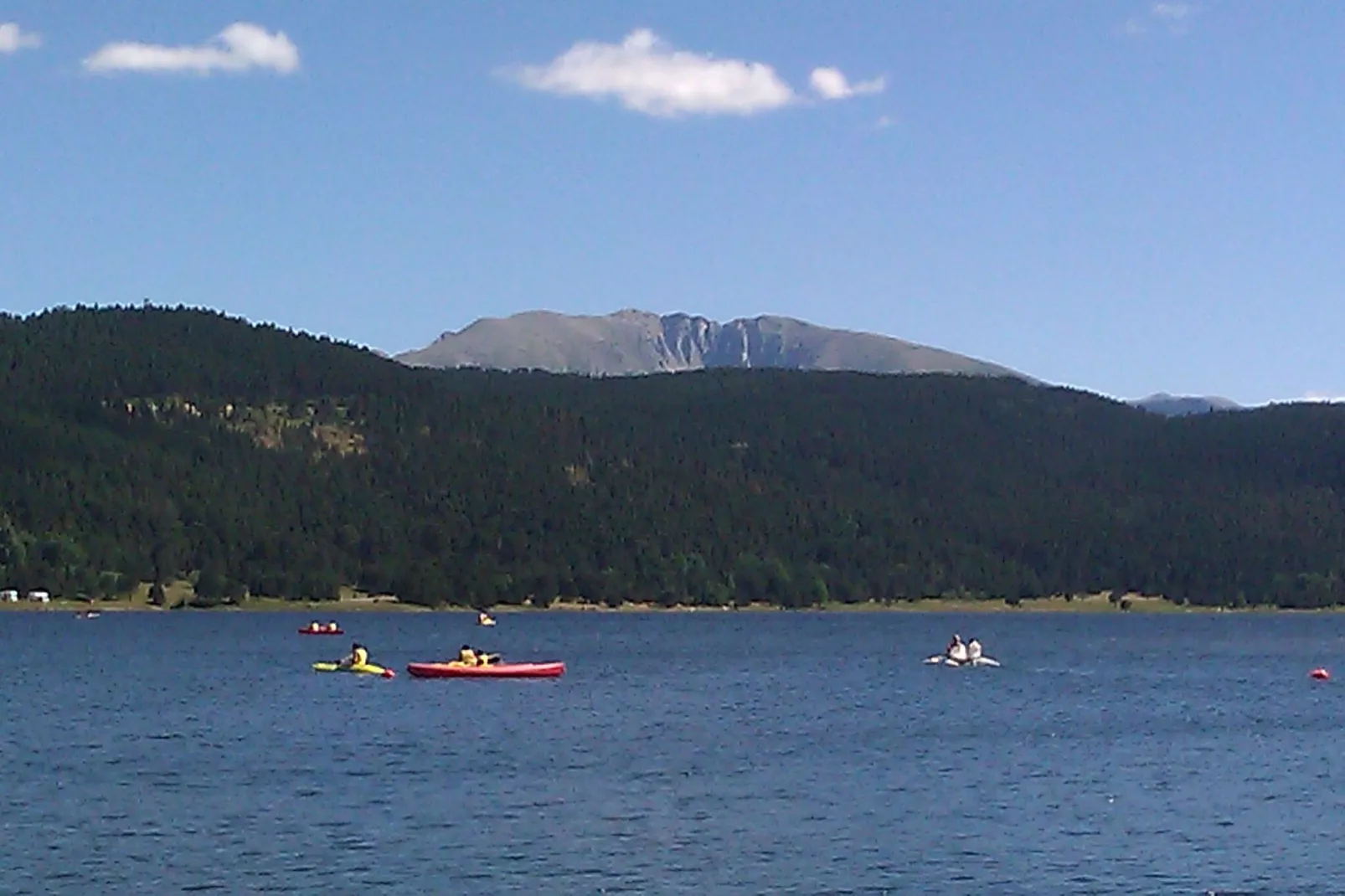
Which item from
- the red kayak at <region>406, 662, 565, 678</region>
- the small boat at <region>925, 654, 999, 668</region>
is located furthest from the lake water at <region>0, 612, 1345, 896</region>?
Answer: the small boat at <region>925, 654, 999, 668</region>

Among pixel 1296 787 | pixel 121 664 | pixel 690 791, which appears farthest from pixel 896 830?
pixel 121 664

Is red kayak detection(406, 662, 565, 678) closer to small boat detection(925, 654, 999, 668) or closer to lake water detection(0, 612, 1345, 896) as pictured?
lake water detection(0, 612, 1345, 896)

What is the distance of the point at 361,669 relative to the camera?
6388 inches

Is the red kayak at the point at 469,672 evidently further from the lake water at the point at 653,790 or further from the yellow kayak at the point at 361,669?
the lake water at the point at 653,790

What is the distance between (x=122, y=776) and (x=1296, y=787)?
5304 cm

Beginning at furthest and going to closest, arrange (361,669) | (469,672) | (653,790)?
(361,669) → (469,672) → (653,790)

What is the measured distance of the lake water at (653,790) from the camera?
224 ft

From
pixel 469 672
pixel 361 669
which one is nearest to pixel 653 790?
pixel 469 672

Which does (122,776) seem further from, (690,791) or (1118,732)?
(1118,732)

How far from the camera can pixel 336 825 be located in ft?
250

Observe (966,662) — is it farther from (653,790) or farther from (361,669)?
(653,790)

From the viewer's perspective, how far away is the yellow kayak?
6289 inches

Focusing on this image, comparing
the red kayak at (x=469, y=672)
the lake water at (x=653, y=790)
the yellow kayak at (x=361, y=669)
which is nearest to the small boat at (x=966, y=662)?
the lake water at (x=653, y=790)

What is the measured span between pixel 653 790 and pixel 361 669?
77307 millimetres
